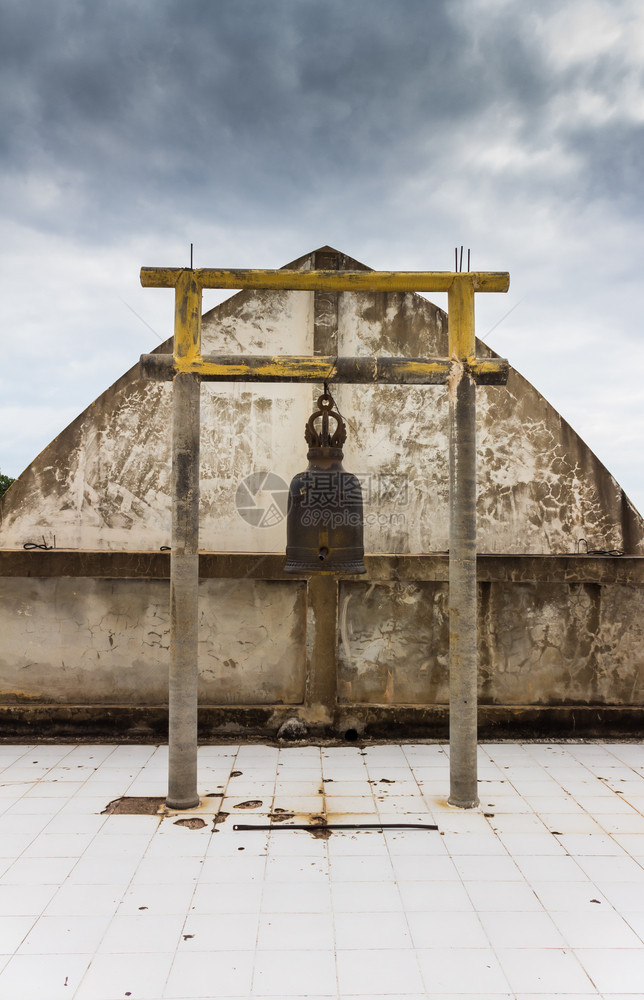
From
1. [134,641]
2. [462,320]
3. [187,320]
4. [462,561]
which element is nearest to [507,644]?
[462,561]

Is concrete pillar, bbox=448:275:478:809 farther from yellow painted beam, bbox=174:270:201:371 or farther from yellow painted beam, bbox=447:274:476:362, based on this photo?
yellow painted beam, bbox=174:270:201:371

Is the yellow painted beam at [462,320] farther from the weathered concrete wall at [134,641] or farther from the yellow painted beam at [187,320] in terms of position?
the weathered concrete wall at [134,641]

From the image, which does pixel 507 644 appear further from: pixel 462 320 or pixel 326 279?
pixel 326 279

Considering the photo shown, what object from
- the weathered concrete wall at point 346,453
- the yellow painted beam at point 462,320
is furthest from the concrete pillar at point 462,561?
the weathered concrete wall at point 346,453

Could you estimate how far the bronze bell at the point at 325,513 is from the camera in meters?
4.18

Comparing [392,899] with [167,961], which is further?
[392,899]

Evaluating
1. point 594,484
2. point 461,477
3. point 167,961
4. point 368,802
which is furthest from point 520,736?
point 167,961

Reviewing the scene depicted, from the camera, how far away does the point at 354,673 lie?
597cm

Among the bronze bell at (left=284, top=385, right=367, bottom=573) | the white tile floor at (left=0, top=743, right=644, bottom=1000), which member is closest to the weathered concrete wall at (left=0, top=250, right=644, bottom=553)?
the bronze bell at (left=284, top=385, right=367, bottom=573)

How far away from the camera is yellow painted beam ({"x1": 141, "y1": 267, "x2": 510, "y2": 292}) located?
15.1 feet

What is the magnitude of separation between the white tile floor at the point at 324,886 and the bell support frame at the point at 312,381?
1.64ft

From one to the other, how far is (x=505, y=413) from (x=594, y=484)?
104 cm

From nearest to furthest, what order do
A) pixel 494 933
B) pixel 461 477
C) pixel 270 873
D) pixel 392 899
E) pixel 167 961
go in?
pixel 167 961 → pixel 494 933 → pixel 392 899 → pixel 270 873 → pixel 461 477

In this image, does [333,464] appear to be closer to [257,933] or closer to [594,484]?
[257,933]
